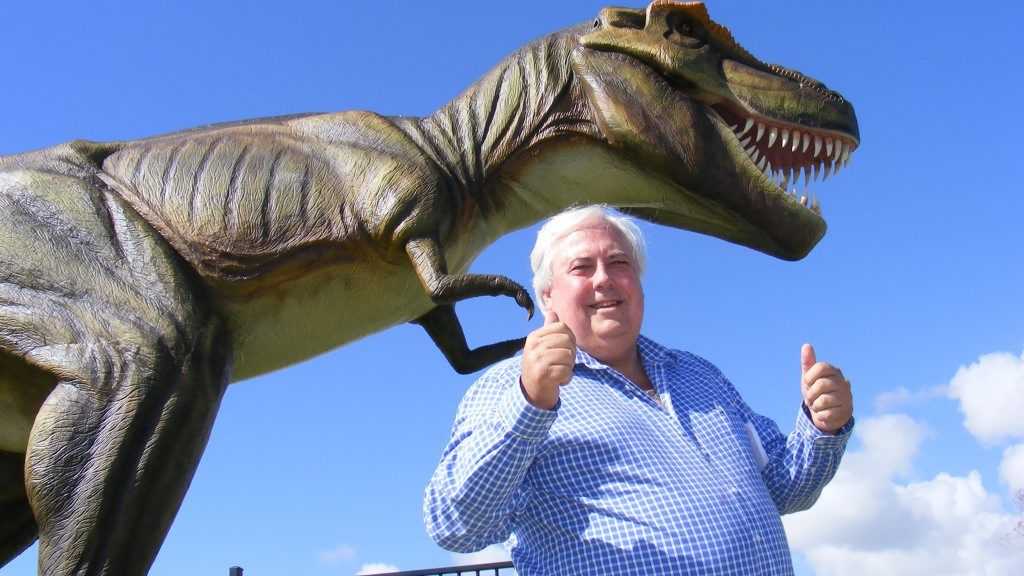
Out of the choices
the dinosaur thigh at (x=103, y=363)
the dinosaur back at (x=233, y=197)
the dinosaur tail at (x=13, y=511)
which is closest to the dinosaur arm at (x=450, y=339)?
the dinosaur back at (x=233, y=197)

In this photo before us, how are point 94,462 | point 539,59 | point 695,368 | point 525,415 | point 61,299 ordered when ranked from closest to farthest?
point 525,415 → point 94,462 → point 61,299 → point 695,368 → point 539,59

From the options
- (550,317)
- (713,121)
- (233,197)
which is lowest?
(550,317)

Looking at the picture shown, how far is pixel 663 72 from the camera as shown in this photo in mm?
2523

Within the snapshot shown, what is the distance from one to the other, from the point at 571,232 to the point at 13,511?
160 cm

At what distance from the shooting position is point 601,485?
1.96 metres

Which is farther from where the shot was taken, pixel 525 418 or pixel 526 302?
pixel 526 302

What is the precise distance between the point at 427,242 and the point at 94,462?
2.66 ft

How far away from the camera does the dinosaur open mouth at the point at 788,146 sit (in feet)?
8.39

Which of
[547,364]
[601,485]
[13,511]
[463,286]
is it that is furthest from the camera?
[13,511]

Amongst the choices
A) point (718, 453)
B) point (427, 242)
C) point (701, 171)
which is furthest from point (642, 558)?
point (701, 171)

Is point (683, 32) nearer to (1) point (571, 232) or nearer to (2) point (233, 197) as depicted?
(1) point (571, 232)

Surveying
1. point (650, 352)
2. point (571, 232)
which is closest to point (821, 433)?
point (650, 352)

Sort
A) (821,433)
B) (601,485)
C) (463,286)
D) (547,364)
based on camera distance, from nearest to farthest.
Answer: (547,364) < (601,485) < (463,286) < (821,433)

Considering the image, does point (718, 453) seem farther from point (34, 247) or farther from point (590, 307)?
point (34, 247)
